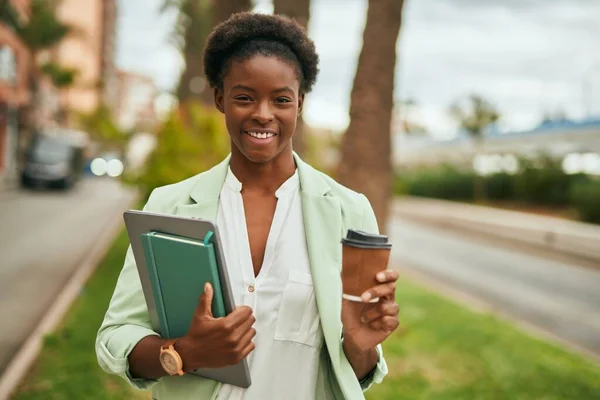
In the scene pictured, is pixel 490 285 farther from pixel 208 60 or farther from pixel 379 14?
pixel 208 60

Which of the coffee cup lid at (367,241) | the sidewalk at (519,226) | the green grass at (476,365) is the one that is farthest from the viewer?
the sidewalk at (519,226)

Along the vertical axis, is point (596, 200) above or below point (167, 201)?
below

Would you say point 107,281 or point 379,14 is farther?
point 107,281

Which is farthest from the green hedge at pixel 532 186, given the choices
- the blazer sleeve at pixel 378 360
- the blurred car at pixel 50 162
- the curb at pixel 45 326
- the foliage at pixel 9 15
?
the foliage at pixel 9 15

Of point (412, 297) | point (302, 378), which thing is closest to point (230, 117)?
point (302, 378)

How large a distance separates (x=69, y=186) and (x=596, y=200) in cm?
2088

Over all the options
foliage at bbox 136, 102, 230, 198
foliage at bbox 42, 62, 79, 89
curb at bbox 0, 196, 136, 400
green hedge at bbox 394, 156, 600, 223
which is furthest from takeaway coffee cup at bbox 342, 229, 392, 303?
foliage at bbox 42, 62, 79, 89

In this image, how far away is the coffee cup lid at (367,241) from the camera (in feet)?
4.38

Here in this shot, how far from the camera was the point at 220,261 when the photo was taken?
1.36m

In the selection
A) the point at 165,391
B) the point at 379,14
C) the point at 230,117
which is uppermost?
the point at 379,14

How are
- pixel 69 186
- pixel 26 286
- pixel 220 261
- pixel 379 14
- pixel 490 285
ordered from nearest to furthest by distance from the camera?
pixel 220 261
pixel 379 14
pixel 26 286
pixel 490 285
pixel 69 186

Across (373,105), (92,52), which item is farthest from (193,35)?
(92,52)

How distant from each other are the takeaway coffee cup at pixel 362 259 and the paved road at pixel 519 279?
6.67 metres

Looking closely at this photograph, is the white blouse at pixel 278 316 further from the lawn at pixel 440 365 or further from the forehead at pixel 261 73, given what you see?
the lawn at pixel 440 365
